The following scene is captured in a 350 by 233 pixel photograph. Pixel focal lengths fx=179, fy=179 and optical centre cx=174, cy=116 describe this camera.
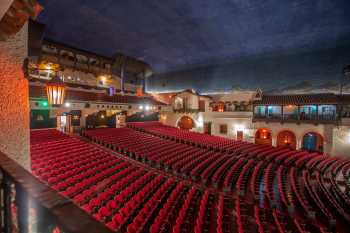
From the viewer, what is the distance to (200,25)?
42.2 ft

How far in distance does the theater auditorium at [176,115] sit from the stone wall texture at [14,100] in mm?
16

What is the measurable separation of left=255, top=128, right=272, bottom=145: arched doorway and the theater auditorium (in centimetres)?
14

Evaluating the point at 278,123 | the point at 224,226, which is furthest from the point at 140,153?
the point at 278,123

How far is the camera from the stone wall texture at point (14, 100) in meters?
2.61

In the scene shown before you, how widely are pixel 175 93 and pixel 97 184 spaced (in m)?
19.0

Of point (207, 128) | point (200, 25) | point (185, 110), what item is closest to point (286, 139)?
point (207, 128)

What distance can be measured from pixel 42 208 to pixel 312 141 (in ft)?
70.4

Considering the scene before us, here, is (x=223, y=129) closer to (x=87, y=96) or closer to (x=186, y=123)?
(x=186, y=123)

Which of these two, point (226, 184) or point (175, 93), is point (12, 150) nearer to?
point (226, 184)

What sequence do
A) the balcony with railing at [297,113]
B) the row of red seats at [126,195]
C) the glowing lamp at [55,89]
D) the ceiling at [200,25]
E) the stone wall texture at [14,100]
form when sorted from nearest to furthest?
the stone wall texture at [14,100], the glowing lamp at [55,89], the row of red seats at [126,195], the ceiling at [200,25], the balcony with railing at [297,113]

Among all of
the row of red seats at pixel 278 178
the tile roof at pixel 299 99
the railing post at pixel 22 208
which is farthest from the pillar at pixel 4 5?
the tile roof at pixel 299 99

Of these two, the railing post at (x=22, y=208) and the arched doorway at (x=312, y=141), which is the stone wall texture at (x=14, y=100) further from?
the arched doorway at (x=312, y=141)

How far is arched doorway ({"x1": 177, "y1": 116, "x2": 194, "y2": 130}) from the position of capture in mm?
22850

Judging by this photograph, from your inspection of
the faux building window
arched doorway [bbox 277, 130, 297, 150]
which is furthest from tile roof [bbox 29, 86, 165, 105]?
arched doorway [bbox 277, 130, 297, 150]
